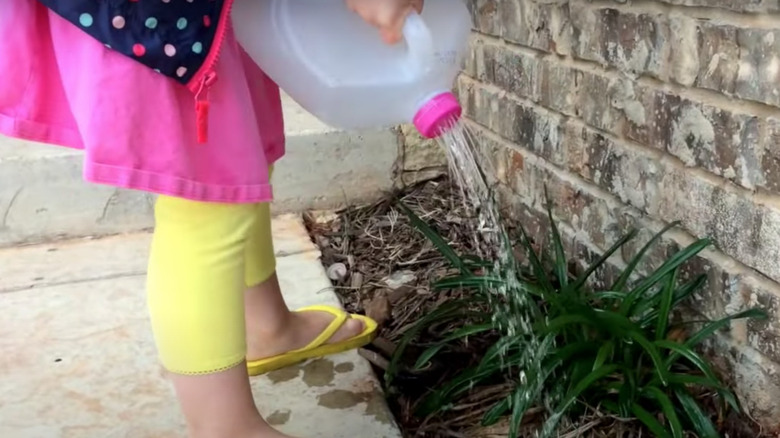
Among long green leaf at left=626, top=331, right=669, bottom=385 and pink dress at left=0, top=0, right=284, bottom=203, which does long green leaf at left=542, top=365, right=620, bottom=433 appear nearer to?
long green leaf at left=626, top=331, right=669, bottom=385

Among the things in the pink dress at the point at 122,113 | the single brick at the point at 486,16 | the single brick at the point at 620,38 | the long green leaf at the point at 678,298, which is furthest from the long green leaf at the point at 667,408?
the single brick at the point at 486,16

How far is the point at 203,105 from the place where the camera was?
3.44ft

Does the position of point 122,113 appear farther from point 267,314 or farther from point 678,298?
point 678,298

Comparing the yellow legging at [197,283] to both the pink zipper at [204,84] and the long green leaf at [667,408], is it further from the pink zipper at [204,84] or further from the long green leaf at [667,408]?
the long green leaf at [667,408]

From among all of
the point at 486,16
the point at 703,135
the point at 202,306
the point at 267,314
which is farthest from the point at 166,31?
the point at 486,16

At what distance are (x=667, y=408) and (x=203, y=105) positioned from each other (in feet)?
2.33

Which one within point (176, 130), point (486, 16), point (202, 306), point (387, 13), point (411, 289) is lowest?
point (411, 289)

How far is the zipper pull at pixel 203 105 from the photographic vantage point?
105 centimetres

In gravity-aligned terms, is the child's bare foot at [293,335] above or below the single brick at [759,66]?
below

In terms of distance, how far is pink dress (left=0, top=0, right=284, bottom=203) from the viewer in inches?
40.5

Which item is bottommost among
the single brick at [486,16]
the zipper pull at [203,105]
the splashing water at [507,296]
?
the splashing water at [507,296]

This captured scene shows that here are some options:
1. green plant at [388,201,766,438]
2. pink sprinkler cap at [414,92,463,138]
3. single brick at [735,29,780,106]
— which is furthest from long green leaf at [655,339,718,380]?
pink sprinkler cap at [414,92,463,138]

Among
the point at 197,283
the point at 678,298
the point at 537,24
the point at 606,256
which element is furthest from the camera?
the point at 537,24

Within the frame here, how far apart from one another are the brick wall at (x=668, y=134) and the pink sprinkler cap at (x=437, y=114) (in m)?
0.40
